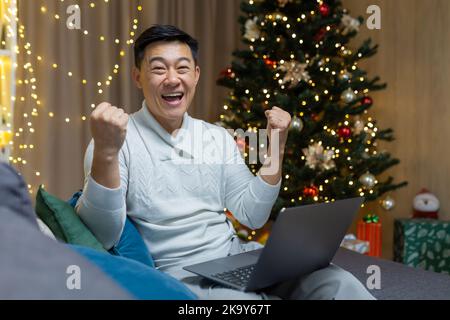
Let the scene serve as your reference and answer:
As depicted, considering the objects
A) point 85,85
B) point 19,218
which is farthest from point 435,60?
point 19,218

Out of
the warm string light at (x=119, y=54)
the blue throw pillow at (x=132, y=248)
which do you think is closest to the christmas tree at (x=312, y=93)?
the warm string light at (x=119, y=54)

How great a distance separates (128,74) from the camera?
298 centimetres

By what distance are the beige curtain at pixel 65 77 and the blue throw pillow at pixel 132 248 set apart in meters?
1.55

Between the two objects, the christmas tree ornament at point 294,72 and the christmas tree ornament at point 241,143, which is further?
the christmas tree ornament at point 241,143

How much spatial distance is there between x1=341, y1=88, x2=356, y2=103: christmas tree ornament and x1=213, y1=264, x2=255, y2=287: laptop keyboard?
1781 millimetres

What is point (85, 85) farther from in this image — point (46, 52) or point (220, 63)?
point (220, 63)

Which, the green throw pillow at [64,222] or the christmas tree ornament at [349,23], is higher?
the christmas tree ornament at [349,23]

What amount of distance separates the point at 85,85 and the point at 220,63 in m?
1.07

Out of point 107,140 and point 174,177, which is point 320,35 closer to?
point 174,177

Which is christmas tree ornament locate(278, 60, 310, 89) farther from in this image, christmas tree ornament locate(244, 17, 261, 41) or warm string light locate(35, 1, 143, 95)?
warm string light locate(35, 1, 143, 95)

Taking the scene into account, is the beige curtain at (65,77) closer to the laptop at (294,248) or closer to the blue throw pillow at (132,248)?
the blue throw pillow at (132,248)

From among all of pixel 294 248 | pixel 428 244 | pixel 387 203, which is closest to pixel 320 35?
pixel 387 203

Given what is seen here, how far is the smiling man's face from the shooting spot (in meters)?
1.53

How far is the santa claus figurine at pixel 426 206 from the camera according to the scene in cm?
308
